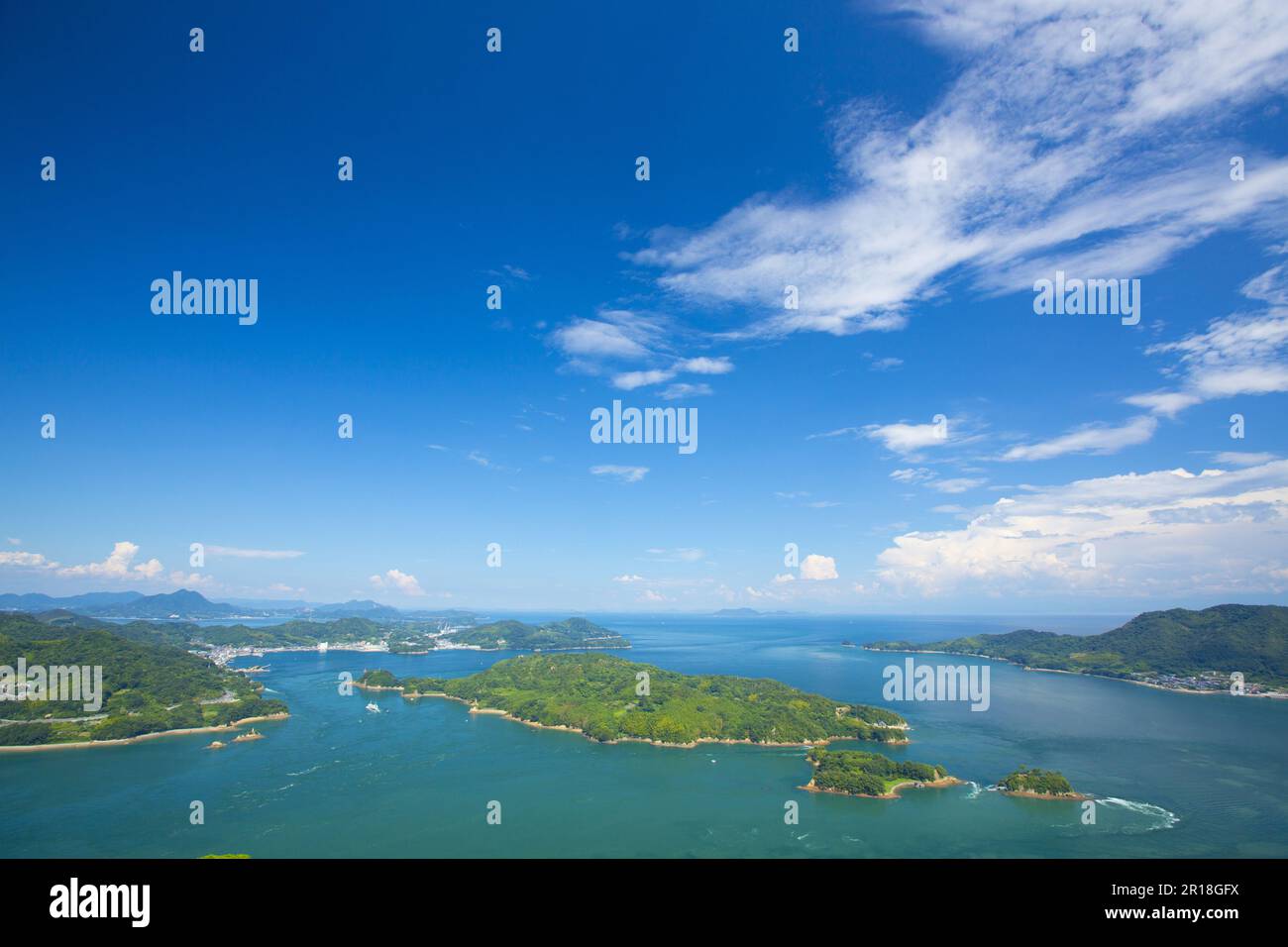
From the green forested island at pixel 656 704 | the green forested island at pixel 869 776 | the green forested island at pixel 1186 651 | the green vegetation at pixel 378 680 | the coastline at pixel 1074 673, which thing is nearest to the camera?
the green forested island at pixel 869 776

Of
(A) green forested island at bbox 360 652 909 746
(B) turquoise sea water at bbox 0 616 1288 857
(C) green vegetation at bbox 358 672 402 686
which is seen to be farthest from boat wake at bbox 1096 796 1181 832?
(C) green vegetation at bbox 358 672 402 686

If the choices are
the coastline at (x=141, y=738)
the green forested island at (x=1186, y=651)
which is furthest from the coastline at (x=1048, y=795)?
the coastline at (x=141, y=738)

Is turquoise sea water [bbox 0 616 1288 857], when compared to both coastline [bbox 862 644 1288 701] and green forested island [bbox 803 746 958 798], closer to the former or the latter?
green forested island [bbox 803 746 958 798]

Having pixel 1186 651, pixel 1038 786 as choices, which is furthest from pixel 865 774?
pixel 1186 651

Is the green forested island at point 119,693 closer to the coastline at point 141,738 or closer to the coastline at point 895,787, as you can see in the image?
the coastline at point 141,738

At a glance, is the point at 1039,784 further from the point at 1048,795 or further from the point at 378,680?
the point at 378,680
